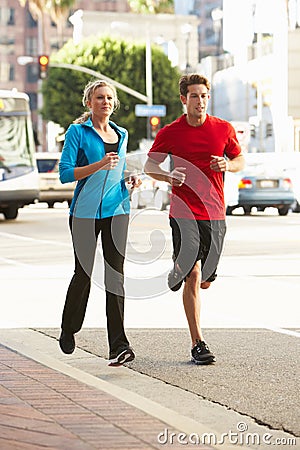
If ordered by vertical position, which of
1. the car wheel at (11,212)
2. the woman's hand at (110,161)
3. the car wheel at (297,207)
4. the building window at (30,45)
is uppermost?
the building window at (30,45)

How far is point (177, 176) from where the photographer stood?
8.07 m

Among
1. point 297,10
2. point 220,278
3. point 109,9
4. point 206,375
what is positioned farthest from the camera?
point 109,9

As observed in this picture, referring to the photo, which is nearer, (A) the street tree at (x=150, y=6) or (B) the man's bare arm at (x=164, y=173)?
(B) the man's bare arm at (x=164, y=173)

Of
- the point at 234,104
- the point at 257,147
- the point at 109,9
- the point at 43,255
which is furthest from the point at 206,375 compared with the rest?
the point at 109,9

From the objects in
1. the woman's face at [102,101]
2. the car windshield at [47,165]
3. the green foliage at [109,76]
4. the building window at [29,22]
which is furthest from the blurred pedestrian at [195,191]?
the building window at [29,22]

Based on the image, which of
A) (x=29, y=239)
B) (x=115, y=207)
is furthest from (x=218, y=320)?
(x=29, y=239)

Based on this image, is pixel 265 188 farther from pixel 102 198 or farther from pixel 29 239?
pixel 102 198

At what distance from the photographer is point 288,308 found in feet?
38.1

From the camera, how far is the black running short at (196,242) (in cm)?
820

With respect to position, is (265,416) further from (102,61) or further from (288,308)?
(102,61)

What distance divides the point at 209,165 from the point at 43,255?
11282mm

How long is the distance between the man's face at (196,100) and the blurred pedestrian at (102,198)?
55cm

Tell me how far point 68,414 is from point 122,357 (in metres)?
1.90

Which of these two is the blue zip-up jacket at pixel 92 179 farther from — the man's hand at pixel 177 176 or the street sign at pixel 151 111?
the street sign at pixel 151 111
